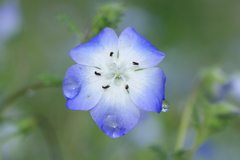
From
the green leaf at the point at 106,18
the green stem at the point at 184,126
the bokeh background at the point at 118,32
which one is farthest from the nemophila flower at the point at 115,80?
the bokeh background at the point at 118,32

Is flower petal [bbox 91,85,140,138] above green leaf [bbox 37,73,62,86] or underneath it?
underneath

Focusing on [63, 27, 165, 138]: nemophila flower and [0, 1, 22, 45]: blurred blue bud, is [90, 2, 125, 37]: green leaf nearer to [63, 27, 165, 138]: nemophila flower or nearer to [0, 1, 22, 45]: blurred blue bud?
[63, 27, 165, 138]: nemophila flower

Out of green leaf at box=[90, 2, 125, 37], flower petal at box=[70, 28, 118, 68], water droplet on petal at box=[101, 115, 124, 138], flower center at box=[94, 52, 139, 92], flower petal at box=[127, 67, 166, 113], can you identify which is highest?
green leaf at box=[90, 2, 125, 37]

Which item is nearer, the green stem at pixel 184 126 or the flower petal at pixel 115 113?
the flower petal at pixel 115 113

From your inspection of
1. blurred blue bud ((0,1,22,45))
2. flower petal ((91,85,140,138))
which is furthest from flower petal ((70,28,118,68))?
blurred blue bud ((0,1,22,45))

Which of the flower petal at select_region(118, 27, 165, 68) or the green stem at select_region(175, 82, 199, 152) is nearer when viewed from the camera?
the flower petal at select_region(118, 27, 165, 68)

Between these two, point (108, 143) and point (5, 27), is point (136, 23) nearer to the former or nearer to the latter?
point (5, 27)

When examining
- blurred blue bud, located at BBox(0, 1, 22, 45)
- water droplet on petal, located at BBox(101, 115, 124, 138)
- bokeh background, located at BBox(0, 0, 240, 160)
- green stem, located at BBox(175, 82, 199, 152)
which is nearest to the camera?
water droplet on petal, located at BBox(101, 115, 124, 138)

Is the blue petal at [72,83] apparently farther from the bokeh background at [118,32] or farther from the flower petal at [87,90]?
the bokeh background at [118,32]
